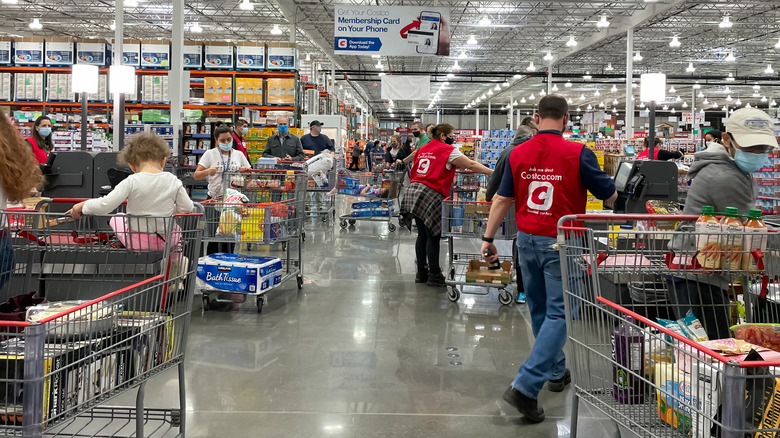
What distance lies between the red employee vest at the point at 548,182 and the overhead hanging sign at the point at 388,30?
385 inches

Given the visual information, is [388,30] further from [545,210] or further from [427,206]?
[545,210]

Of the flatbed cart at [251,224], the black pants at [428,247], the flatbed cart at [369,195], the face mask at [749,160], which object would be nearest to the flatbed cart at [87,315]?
the face mask at [749,160]

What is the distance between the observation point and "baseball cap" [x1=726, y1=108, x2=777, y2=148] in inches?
118

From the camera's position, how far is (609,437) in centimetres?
351

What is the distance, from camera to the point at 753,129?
3.02m

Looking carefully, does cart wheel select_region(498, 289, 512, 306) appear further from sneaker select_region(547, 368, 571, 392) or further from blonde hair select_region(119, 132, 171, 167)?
blonde hair select_region(119, 132, 171, 167)

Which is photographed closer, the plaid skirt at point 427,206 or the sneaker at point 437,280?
the plaid skirt at point 427,206

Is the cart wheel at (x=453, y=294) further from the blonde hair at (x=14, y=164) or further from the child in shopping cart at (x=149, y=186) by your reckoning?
the blonde hair at (x=14, y=164)

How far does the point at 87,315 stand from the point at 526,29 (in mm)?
26044

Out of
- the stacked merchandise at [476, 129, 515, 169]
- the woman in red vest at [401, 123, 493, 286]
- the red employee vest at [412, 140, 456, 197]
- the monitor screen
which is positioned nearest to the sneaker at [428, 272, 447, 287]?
the woman in red vest at [401, 123, 493, 286]

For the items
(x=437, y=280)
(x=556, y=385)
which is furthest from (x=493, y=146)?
(x=556, y=385)

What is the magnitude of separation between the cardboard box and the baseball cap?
11.9ft

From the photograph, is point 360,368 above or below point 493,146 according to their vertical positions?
below

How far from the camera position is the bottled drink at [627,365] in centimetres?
242
